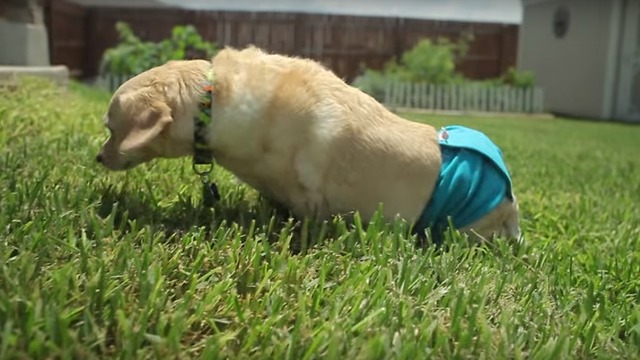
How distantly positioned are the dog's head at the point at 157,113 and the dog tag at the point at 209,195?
10.1 inches

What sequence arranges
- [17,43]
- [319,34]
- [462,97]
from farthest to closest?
[319,34] < [462,97] < [17,43]

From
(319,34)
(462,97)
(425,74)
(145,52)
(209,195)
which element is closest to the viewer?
(209,195)

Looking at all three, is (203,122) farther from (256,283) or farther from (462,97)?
(462,97)

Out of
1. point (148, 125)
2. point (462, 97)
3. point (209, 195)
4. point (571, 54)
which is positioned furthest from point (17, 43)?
point (571, 54)

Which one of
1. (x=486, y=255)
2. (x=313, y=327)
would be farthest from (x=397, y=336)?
(x=486, y=255)

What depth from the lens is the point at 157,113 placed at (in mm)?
2213

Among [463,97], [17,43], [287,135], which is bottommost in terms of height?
[463,97]

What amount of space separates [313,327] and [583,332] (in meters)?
0.65

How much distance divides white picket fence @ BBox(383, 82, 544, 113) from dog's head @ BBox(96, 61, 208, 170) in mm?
13601

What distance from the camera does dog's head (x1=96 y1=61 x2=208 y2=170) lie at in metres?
2.22

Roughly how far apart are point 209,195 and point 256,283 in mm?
889

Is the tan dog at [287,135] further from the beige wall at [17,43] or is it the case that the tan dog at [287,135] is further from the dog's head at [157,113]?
the beige wall at [17,43]

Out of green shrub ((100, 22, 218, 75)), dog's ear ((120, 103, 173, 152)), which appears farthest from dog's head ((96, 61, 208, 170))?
green shrub ((100, 22, 218, 75))

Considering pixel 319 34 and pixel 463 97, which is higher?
pixel 319 34
